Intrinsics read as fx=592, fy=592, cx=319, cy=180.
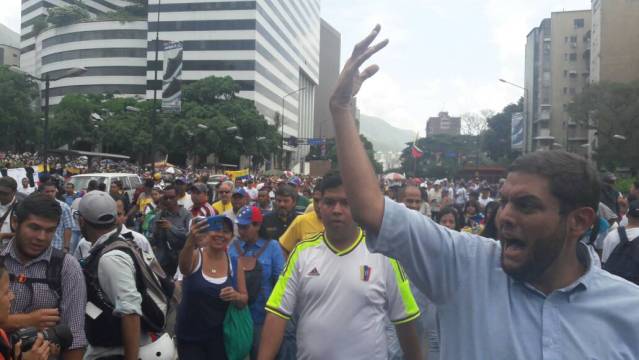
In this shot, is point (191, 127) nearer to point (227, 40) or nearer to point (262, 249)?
point (227, 40)

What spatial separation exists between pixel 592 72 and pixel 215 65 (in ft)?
148

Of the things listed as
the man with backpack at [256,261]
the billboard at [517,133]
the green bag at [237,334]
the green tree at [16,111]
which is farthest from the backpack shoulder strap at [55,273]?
the billboard at [517,133]

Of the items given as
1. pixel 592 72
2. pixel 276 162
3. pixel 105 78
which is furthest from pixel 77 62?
pixel 592 72

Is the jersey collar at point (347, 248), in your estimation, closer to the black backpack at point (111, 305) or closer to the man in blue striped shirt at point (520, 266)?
the black backpack at point (111, 305)

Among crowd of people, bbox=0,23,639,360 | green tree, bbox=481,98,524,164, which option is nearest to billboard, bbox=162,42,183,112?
crowd of people, bbox=0,23,639,360

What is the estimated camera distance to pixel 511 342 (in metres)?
1.75

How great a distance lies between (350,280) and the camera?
3145 mm

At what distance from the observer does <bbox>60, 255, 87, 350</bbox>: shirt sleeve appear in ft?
10.4

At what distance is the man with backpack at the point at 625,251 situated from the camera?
5.16 m

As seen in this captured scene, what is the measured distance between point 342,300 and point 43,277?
161 cm

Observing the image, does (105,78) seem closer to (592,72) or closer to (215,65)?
(215,65)

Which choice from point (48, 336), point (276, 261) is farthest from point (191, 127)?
point (48, 336)

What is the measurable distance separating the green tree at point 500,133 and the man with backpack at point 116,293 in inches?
3427

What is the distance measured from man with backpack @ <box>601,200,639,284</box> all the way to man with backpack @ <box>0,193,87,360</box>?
14.4 feet
